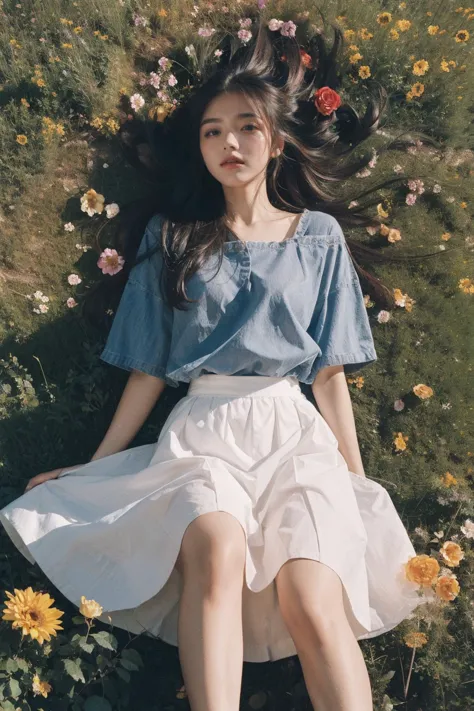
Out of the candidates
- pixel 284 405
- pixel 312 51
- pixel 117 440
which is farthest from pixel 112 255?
pixel 312 51

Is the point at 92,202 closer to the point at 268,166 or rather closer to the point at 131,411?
Answer: the point at 268,166

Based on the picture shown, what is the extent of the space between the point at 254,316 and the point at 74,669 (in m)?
1.43

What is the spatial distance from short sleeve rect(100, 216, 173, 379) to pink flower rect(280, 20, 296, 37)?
1534mm

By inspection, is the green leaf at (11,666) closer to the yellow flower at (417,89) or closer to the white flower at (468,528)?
the white flower at (468,528)

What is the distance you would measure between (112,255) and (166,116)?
30.9 inches

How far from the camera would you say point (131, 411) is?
120 inches

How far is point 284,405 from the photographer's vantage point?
2922mm

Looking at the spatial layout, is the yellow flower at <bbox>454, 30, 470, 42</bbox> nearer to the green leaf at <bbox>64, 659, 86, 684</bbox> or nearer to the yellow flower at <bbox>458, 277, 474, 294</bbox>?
the yellow flower at <bbox>458, 277, 474, 294</bbox>

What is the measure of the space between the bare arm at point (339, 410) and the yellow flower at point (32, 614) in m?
1.28

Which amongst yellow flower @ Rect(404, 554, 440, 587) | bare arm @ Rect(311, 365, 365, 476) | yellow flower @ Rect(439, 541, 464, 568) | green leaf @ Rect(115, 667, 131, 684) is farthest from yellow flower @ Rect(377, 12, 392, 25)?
green leaf @ Rect(115, 667, 131, 684)

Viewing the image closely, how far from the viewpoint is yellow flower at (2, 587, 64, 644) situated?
7.72ft

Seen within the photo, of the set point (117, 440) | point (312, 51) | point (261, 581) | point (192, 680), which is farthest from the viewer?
point (312, 51)

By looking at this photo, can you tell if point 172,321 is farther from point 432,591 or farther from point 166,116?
point 432,591

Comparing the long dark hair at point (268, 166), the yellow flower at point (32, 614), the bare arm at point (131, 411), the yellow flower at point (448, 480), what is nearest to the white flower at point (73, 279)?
the long dark hair at point (268, 166)
